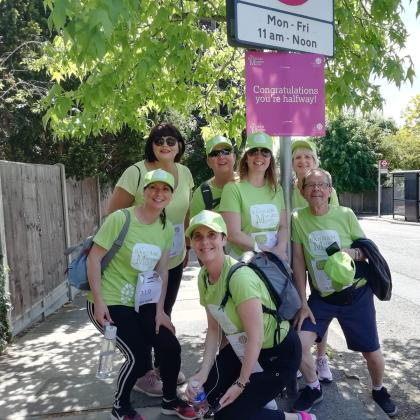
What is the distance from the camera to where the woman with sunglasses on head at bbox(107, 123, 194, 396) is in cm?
359

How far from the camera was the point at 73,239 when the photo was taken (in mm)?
8070

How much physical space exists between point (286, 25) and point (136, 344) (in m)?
2.22

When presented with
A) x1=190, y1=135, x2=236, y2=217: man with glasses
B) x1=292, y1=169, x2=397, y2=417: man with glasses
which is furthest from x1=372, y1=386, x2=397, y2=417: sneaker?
x1=190, y1=135, x2=236, y2=217: man with glasses

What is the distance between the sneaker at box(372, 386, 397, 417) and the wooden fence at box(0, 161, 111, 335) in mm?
3668

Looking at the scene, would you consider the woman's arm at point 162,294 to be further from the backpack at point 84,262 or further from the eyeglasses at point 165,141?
the eyeglasses at point 165,141

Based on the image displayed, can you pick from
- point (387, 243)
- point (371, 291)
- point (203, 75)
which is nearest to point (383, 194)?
point (387, 243)

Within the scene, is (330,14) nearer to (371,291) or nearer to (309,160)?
(309,160)

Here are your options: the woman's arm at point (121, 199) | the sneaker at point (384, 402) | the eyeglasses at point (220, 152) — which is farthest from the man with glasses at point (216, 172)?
the sneaker at point (384, 402)

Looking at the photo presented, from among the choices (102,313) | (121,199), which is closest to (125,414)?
(102,313)

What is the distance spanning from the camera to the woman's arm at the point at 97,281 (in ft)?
10.2

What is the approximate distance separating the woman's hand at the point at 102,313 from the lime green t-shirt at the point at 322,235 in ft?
4.59

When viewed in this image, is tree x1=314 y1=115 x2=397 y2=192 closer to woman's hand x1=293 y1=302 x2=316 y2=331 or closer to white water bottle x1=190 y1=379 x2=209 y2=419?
woman's hand x1=293 y1=302 x2=316 y2=331

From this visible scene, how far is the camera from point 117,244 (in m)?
3.14

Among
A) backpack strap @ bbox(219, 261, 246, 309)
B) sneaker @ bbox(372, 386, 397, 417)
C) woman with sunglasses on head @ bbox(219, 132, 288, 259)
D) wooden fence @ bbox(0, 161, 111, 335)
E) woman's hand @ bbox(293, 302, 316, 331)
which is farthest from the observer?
wooden fence @ bbox(0, 161, 111, 335)
